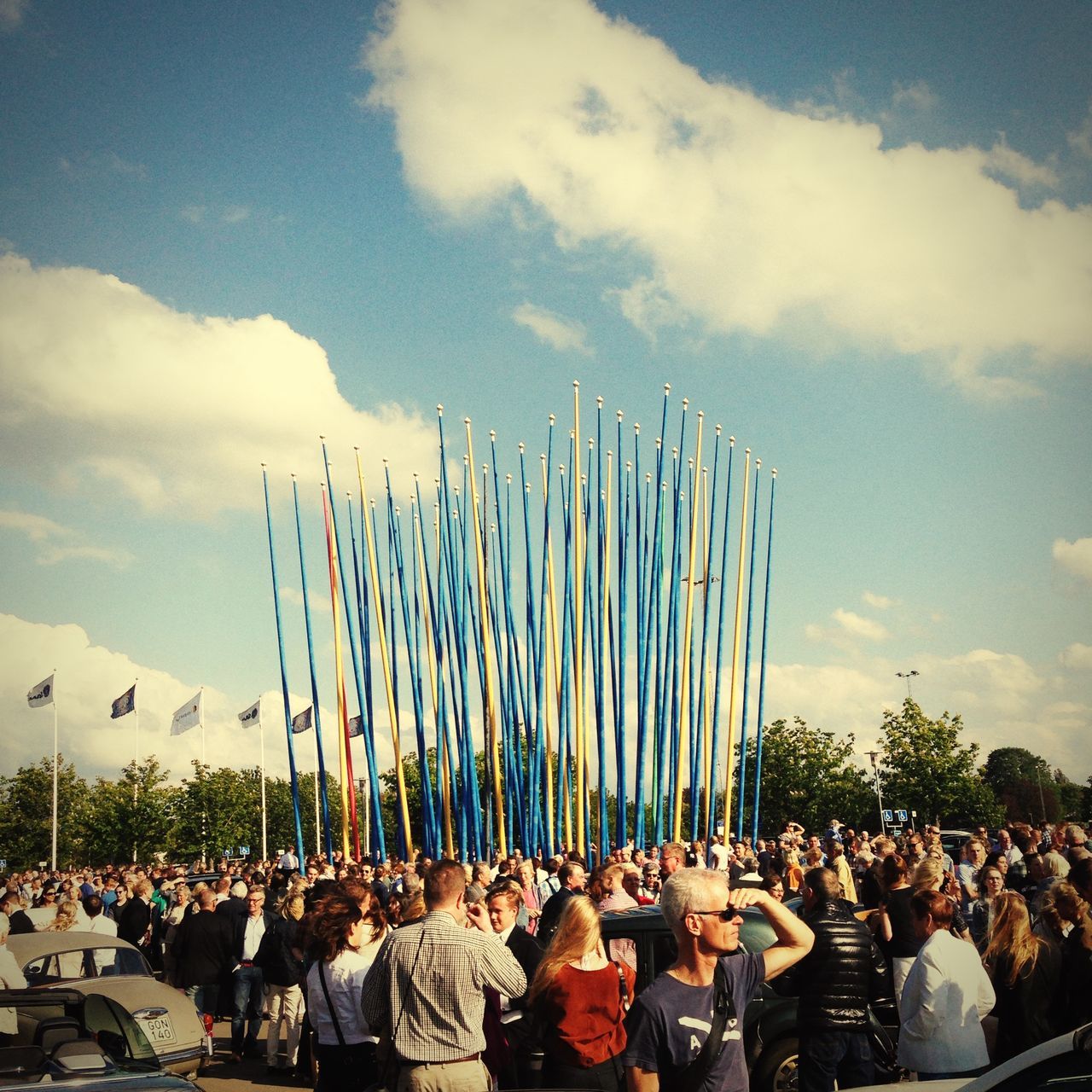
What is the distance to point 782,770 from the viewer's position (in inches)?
2616

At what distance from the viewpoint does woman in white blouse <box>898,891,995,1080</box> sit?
5.64 meters

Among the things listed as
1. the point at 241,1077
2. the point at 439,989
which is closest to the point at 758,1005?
the point at 439,989

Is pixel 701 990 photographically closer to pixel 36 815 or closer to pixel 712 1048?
pixel 712 1048

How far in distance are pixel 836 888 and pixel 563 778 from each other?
21910mm

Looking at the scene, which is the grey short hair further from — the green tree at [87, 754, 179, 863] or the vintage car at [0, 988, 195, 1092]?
the green tree at [87, 754, 179, 863]

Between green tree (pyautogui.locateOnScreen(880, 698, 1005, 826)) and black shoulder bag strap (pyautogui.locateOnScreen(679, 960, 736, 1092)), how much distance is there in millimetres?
58551

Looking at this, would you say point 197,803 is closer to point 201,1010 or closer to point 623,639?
point 623,639

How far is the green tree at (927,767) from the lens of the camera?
5859 cm

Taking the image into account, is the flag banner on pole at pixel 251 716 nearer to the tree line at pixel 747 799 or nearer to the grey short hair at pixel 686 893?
the tree line at pixel 747 799

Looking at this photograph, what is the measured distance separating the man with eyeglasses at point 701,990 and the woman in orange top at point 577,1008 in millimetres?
1335

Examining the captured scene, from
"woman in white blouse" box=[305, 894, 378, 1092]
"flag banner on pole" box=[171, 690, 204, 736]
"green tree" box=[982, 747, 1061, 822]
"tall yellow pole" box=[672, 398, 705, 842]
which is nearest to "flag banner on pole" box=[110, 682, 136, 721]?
"flag banner on pole" box=[171, 690, 204, 736]

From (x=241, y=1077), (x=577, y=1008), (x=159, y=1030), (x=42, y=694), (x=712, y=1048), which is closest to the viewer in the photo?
(x=712, y=1048)

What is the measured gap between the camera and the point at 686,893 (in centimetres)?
411

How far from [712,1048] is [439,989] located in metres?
1.66
